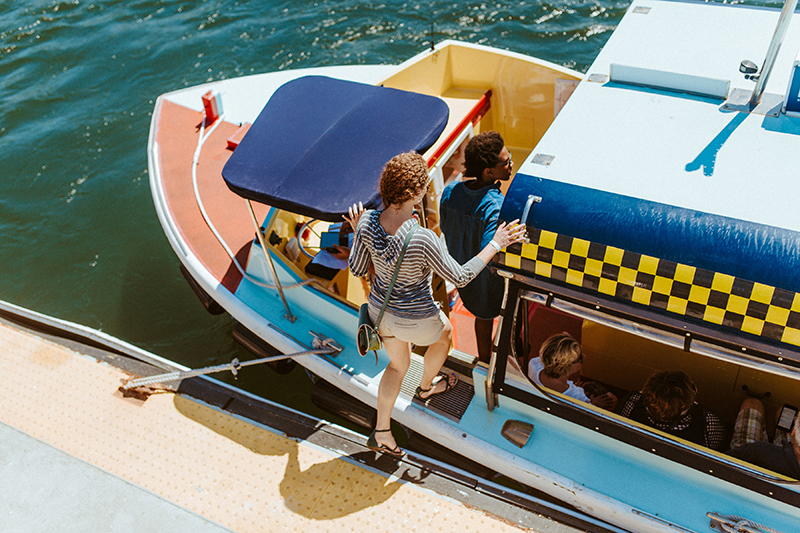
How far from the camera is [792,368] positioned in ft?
7.47

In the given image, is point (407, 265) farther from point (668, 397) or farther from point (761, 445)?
point (761, 445)

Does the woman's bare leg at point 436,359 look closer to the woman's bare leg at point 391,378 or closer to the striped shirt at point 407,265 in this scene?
the woman's bare leg at point 391,378

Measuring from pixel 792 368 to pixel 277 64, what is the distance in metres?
9.12

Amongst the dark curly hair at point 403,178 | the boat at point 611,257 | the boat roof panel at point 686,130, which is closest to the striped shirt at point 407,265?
the dark curly hair at point 403,178

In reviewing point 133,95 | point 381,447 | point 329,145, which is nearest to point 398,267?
point 329,145

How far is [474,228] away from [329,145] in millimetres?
971

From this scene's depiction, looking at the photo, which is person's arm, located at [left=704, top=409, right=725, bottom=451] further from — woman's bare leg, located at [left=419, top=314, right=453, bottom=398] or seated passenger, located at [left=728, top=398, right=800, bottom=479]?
woman's bare leg, located at [left=419, top=314, right=453, bottom=398]

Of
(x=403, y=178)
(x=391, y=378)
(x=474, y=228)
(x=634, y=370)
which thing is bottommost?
(x=634, y=370)

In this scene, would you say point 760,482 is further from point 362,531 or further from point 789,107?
point 362,531

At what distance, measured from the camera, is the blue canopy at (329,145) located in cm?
311

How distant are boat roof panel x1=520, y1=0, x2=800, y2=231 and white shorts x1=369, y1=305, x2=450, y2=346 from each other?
2.88 feet

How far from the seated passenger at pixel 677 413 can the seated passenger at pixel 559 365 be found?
0.35 meters

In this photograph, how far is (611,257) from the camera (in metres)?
2.40

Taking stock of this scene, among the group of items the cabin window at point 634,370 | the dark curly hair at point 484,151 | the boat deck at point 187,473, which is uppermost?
the dark curly hair at point 484,151
